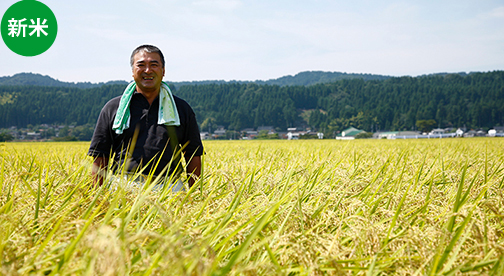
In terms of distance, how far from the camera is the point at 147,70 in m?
2.74

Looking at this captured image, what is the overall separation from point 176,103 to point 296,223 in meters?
1.90

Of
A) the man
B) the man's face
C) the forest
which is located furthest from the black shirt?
the forest

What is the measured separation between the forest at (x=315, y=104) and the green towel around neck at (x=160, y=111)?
337ft

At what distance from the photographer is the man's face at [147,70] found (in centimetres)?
276

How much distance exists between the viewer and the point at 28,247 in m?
1.07

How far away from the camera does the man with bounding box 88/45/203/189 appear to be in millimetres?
2775

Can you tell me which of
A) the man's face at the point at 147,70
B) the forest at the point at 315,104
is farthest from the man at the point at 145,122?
the forest at the point at 315,104

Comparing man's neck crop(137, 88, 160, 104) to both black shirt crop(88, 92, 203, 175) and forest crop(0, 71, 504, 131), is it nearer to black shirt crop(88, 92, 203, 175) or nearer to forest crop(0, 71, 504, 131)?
black shirt crop(88, 92, 203, 175)

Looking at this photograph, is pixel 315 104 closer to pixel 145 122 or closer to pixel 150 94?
pixel 150 94

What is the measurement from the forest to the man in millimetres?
102470

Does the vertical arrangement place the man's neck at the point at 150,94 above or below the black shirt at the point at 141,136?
above

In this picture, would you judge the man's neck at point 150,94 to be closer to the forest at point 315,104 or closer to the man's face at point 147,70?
the man's face at point 147,70

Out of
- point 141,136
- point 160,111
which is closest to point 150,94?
point 160,111

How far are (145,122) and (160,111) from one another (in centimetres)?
18
